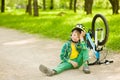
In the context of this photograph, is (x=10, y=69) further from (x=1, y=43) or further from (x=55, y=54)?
(x=1, y=43)

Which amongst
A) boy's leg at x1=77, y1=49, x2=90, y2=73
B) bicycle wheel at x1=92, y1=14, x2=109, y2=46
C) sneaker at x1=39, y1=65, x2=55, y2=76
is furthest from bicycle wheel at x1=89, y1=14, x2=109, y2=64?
sneaker at x1=39, y1=65, x2=55, y2=76

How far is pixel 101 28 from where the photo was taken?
333 inches

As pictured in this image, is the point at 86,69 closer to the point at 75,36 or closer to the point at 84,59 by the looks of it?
the point at 84,59

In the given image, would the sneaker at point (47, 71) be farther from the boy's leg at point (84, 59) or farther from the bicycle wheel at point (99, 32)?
the bicycle wheel at point (99, 32)

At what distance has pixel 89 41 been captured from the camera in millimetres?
8203

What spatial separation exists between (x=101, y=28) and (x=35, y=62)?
1.80 m

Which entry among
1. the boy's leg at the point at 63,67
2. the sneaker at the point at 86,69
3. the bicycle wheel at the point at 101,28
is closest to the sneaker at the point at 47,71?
the boy's leg at the point at 63,67

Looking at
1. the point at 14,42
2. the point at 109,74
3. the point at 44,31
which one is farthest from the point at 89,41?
the point at 44,31

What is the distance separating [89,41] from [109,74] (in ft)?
3.89

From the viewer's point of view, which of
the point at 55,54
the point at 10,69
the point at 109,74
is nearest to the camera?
the point at 109,74

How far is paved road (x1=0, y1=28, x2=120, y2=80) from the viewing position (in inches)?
282

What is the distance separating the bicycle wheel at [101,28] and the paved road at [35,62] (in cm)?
61

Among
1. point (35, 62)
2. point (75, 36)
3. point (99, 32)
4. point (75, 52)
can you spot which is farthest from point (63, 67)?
point (99, 32)

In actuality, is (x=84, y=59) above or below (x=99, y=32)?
below
